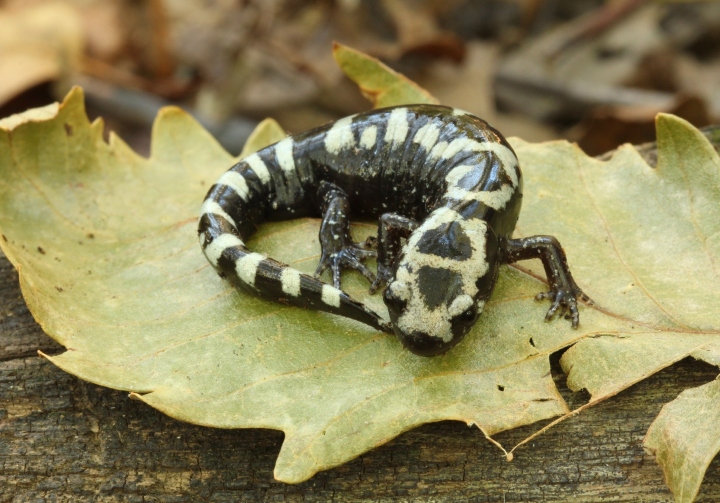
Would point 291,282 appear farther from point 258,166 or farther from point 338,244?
point 258,166

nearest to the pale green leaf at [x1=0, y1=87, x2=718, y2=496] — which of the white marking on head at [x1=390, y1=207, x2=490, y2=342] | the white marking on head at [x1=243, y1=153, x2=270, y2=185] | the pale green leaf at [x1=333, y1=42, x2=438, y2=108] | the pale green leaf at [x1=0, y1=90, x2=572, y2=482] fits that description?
the pale green leaf at [x1=0, y1=90, x2=572, y2=482]

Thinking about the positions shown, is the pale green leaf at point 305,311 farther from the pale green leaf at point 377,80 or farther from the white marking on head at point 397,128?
the pale green leaf at point 377,80

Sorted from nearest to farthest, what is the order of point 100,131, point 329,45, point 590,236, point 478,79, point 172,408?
1. point 172,408
2. point 590,236
3. point 100,131
4. point 478,79
5. point 329,45

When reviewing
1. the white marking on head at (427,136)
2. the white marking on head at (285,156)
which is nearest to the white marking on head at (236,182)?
the white marking on head at (285,156)

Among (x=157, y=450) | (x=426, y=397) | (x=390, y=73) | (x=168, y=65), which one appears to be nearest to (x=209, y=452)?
(x=157, y=450)

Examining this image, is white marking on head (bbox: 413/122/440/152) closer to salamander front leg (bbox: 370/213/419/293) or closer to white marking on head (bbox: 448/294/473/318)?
salamander front leg (bbox: 370/213/419/293)

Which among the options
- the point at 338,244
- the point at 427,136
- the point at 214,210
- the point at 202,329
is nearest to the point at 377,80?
the point at 427,136

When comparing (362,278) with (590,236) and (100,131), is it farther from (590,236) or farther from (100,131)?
(100,131)
